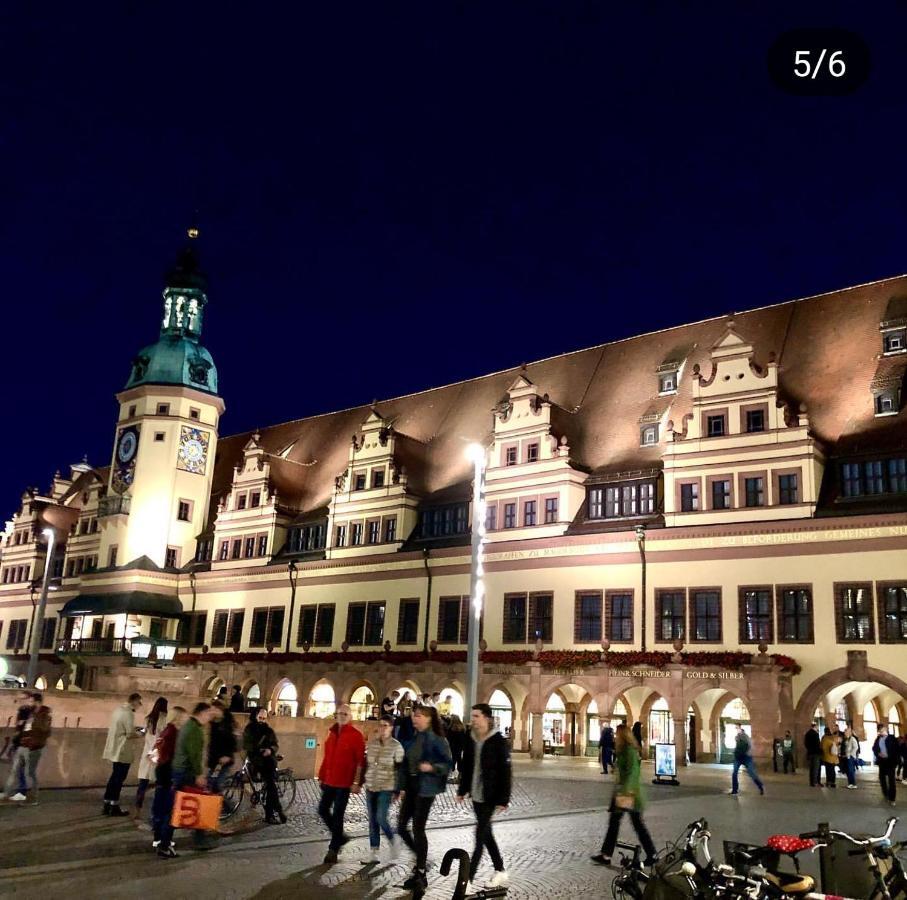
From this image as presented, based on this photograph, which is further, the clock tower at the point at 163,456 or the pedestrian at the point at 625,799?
the clock tower at the point at 163,456

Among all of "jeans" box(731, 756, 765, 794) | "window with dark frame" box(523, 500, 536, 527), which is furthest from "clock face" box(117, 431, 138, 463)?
"jeans" box(731, 756, 765, 794)

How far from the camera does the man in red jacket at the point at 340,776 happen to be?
40.5ft

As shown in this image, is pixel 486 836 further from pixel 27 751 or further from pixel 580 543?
pixel 580 543

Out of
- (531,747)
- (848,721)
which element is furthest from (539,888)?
(848,721)

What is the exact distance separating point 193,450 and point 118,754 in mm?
46485

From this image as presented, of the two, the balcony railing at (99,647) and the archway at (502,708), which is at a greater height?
the balcony railing at (99,647)

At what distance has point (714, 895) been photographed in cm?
711

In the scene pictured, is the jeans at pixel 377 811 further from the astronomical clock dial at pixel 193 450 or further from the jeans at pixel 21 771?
the astronomical clock dial at pixel 193 450

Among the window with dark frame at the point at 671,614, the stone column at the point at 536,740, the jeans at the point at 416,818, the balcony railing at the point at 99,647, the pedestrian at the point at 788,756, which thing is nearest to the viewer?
the jeans at the point at 416,818

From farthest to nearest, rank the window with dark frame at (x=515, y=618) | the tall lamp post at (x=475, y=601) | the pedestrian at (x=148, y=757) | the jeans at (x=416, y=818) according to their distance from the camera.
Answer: the window with dark frame at (x=515, y=618), the tall lamp post at (x=475, y=601), the pedestrian at (x=148, y=757), the jeans at (x=416, y=818)

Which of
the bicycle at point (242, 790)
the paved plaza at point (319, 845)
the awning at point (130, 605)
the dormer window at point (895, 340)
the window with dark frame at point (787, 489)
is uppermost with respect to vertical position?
the dormer window at point (895, 340)

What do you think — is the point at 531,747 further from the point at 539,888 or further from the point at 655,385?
the point at 539,888

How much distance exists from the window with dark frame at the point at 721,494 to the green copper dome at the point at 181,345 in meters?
35.6

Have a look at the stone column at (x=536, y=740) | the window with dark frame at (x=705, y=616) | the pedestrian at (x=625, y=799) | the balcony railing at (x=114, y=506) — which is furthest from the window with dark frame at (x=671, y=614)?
the balcony railing at (x=114, y=506)
